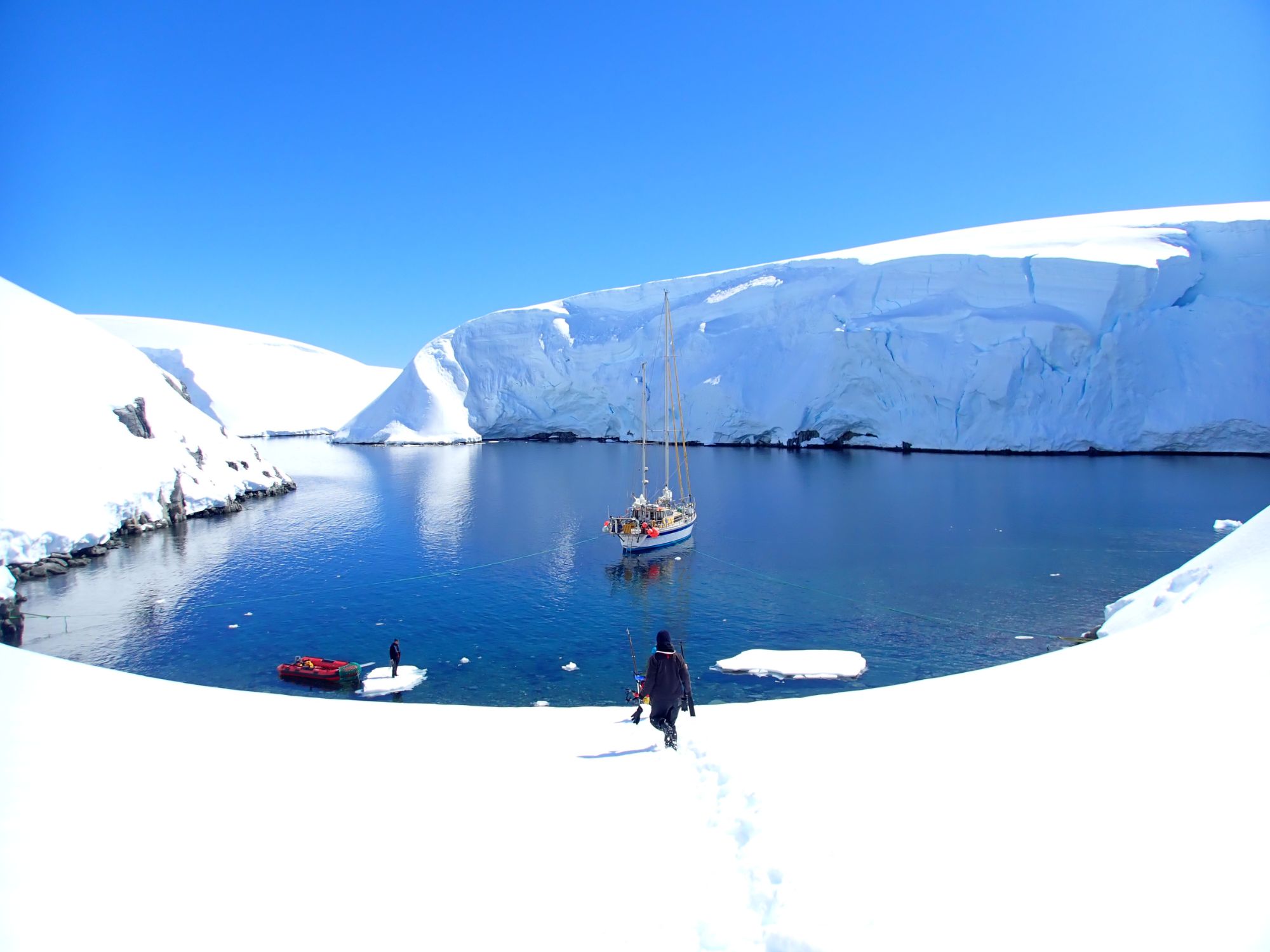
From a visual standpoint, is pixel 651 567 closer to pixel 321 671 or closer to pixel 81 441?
pixel 321 671

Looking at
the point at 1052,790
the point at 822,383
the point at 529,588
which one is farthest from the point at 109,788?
the point at 822,383

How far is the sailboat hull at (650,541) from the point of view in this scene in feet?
81.5

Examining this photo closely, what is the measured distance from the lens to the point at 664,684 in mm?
5410

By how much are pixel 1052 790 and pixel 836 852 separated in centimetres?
116

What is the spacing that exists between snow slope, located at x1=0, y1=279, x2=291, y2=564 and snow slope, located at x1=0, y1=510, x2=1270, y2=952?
23.3 meters

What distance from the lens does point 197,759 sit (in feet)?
13.5

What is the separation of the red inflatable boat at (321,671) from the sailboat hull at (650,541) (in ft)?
38.9

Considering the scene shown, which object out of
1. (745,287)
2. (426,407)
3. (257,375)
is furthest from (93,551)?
(257,375)

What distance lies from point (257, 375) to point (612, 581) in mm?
101399

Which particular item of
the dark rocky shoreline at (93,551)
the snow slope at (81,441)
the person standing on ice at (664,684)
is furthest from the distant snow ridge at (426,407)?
the person standing on ice at (664,684)

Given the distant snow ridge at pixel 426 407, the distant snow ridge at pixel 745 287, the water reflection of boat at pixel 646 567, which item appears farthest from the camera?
the distant snow ridge at pixel 426 407

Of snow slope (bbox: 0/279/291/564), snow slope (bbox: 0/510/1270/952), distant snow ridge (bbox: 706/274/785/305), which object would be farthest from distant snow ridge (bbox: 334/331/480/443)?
snow slope (bbox: 0/510/1270/952)

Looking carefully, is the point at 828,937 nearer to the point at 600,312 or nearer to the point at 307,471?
the point at 307,471

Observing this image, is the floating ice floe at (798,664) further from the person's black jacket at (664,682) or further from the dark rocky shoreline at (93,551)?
the dark rocky shoreline at (93,551)
